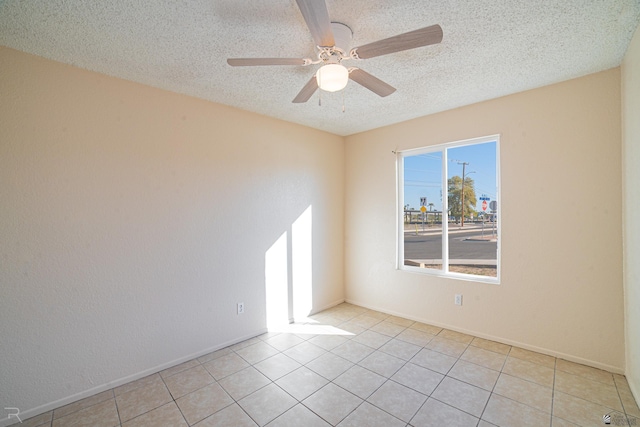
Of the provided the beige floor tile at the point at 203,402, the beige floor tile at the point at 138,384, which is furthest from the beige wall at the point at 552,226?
the beige floor tile at the point at 138,384

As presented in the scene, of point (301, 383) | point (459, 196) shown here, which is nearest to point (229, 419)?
point (301, 383)

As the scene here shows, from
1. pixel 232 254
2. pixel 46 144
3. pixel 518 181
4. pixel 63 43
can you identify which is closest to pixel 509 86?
pixel 518 181

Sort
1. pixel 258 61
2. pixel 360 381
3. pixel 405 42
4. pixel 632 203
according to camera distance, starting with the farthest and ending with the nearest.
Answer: pixel 360 381 → pixel 632 203 → pixel 258 61 → pixel 405 42

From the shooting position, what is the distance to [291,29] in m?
1.74

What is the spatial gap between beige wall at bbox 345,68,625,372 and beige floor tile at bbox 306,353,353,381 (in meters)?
1.40

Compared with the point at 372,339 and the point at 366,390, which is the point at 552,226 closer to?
the point at 372,339

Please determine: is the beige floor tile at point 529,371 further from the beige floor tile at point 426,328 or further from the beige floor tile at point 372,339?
the beige floor tile at point 372,339

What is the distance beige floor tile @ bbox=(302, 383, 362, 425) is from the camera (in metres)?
1.91

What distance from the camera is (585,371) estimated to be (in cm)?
235

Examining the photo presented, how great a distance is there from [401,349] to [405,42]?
270 centimetres

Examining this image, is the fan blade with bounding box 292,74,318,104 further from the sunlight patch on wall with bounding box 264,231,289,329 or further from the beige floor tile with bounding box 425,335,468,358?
the beige floor tile with bounding box 425,335,468,358

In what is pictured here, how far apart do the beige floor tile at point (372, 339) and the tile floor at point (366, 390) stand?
0.08 ft

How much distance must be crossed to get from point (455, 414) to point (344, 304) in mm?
2383

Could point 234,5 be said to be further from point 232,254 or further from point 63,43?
point 232,254
